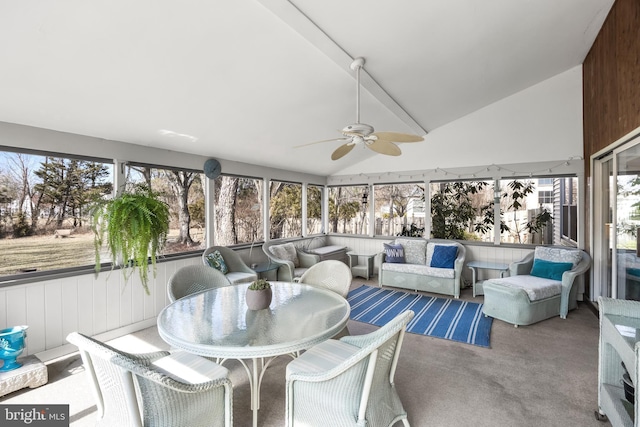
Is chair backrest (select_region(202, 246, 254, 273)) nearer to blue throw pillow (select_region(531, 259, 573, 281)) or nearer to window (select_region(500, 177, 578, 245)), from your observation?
blue throw pillow (select_region(531, 259, 573, 281))

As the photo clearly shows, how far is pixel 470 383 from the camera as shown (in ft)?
8.16

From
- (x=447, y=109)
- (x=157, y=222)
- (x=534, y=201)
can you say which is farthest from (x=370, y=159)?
(x=157, y=222)

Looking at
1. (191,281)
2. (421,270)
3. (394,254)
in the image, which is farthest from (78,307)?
(421,270)

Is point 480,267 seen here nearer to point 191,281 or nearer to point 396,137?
point 396,137

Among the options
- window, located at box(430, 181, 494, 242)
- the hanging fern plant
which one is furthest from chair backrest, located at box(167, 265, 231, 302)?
window, located at box(430, 181, 494, 242)

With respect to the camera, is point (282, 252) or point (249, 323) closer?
point (249, 323)

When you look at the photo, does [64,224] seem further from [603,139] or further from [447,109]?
[603,139]

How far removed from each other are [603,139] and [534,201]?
160cm

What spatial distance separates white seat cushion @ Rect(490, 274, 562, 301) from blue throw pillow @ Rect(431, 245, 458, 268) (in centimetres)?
102

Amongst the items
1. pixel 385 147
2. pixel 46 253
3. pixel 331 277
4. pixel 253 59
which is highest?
pixel 253 59

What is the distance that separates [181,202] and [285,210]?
2.38 m

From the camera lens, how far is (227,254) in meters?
4.55

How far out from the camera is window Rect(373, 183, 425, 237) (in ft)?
20.2

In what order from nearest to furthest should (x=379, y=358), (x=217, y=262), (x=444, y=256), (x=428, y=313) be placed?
(x=379, y=358) < (x=428, y=313) < (x=217, y=262) < (x=444, y=256)
